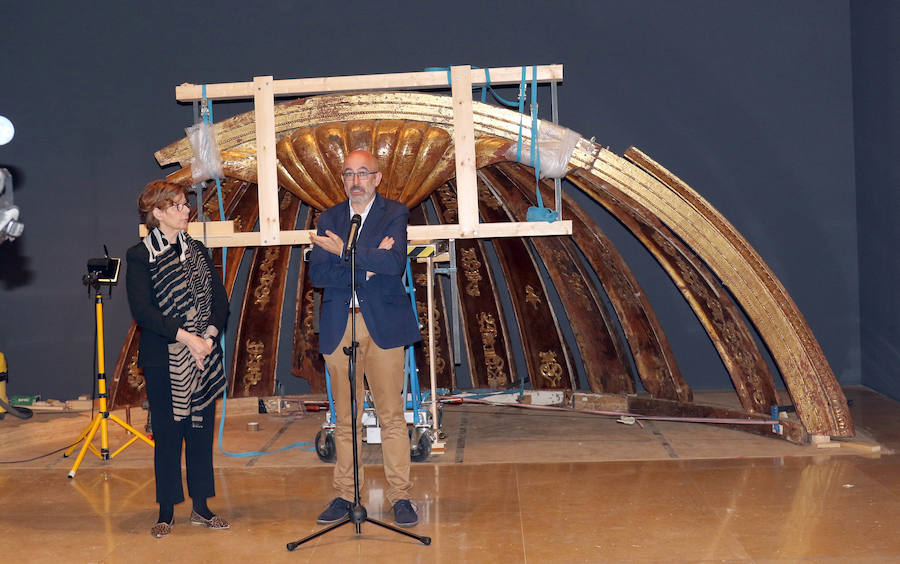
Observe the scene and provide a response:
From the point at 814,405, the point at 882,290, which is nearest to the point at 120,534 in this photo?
the point at 814,405

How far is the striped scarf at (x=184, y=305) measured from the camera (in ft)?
12.6

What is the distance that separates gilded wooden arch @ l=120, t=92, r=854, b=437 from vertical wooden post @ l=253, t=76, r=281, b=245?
0.15 metres

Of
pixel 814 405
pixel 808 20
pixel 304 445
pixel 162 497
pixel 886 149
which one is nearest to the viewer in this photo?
pixel 162 497

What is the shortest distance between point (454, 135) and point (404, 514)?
229 centimetres

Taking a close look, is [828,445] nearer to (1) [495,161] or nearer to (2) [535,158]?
(2) [535,158]

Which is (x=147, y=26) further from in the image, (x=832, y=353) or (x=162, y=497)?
(x=832, y=353)

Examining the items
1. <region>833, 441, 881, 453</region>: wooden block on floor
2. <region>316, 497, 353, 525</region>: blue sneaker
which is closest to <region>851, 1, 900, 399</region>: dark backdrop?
<region>833, 441, 881, 453</region>: wooden block on floor

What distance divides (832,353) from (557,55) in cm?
326

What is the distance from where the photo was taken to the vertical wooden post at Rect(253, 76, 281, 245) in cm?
534

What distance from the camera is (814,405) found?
5.34 meters

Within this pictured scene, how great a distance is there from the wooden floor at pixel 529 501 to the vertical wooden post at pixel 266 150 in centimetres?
140

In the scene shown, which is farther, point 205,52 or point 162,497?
point 205,52

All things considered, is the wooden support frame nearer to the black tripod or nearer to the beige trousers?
the beige trousers

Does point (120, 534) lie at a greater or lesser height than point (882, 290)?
lesser
